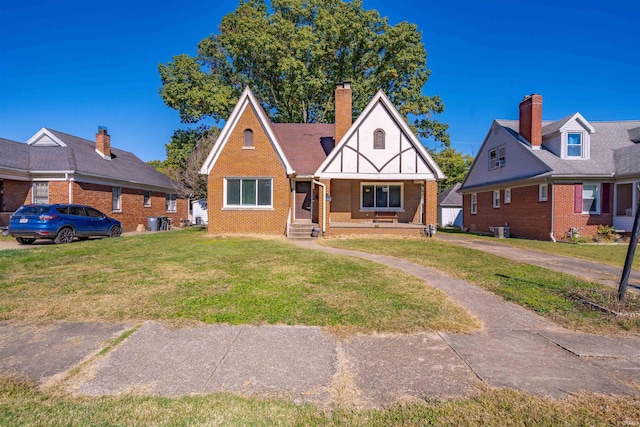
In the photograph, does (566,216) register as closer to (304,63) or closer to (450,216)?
(450,216)

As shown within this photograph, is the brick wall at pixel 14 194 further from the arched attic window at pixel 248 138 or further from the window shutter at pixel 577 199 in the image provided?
the window shutter at pixel 577 199

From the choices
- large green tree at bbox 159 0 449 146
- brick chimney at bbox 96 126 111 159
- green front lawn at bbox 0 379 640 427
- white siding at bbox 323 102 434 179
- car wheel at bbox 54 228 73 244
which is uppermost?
large green tree at bbox 159 0 449 146

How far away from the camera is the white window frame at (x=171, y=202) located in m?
29.2

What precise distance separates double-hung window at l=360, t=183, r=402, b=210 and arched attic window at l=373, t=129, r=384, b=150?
2.87 m

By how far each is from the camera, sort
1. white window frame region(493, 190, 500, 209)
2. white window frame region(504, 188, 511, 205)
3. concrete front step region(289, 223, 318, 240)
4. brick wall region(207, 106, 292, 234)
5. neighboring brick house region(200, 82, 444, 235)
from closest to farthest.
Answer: concrete front step region(289, 223, 318, 240) → neighboring brick house region(200, 82, 444, 235) → brick wall region(207, 106, 292, 234) → white window frame region(504, 188, 511, 205) → white window frame region(493, 190, 500, 209)

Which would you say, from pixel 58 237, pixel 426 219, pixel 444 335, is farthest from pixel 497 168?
pixel 58 237

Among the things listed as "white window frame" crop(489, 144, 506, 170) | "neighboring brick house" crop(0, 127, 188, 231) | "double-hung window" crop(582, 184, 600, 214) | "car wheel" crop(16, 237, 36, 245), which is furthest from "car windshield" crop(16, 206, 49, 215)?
"double-hung window" crop(582, 184, 600, 214)

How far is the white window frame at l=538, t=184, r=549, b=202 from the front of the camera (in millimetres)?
18719

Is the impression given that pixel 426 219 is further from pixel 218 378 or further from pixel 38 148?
pixel 38 148

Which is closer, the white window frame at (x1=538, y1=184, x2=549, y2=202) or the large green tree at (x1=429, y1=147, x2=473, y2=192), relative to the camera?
the white window frame at (x1=538, y1=184, x2=549, y2=202)

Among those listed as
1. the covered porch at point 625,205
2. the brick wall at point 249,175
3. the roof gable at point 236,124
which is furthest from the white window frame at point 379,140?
the covered porch at point 625,205

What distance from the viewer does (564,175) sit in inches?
698

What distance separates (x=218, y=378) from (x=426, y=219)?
52.8ft

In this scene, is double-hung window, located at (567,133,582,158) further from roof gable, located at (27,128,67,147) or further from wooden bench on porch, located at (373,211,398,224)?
roof gable, located at (27,128,67,147)
